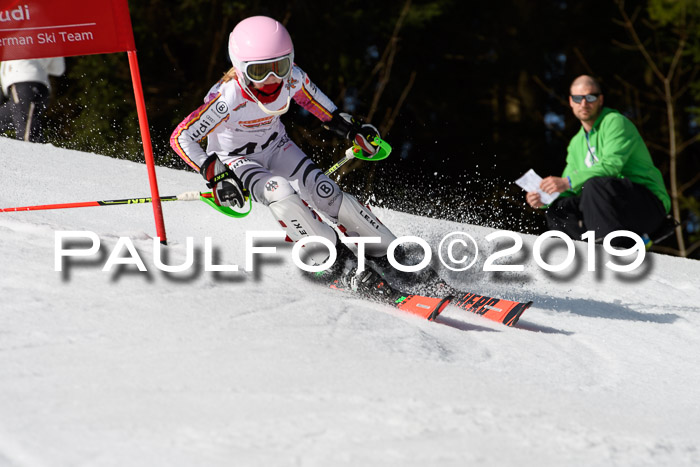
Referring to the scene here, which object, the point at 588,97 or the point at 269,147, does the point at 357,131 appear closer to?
the point at 269,147

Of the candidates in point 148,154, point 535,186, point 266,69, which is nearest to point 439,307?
point 266,69

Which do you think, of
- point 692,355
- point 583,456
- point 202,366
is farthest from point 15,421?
point 692,355

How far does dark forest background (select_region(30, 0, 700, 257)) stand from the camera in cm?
1198

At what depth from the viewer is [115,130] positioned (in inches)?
452

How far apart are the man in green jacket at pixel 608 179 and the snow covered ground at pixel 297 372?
0.98 metres

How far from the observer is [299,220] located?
3.88 m

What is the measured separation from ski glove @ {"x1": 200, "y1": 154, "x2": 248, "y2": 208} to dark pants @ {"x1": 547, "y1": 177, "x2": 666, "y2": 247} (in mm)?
2596

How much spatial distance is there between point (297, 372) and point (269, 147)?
1858 mm

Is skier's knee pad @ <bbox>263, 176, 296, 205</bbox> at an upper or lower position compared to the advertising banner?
lower

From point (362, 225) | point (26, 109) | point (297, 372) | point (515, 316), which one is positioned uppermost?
point (26, 109)

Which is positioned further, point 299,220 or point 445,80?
point 445,80

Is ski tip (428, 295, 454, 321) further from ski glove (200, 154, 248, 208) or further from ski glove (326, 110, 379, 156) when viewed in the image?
ski glove (326, 110, 379, 156)

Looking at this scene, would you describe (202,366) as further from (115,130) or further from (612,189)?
(115,130)

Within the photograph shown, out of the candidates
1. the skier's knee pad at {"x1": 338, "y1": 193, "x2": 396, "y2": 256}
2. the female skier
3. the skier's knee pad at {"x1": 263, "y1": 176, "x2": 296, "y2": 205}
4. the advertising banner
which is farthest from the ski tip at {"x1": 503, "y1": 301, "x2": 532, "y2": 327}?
the advertising banner
